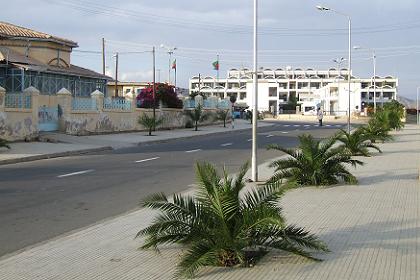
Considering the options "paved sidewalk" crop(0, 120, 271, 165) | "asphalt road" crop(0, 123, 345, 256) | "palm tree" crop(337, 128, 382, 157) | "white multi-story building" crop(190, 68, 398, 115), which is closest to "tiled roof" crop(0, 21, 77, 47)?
"paved sidewalk" crop(0, 120, 271, 165)

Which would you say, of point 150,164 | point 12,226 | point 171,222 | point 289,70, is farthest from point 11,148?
point 289,70

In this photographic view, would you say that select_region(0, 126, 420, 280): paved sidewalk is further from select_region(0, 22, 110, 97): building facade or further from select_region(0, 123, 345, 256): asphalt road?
select_region(0, 22, 110, 97): building facade

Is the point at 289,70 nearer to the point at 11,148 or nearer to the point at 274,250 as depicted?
the point at 11,148

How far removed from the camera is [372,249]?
688 cm

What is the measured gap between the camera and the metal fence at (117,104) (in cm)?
3697

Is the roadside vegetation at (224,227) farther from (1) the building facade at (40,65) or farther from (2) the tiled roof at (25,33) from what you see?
(2) the tiled roof at (25,33)

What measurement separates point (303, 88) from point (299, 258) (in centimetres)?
17676

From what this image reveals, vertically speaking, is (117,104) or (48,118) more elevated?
(117,104)

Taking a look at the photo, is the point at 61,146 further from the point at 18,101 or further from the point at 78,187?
the point at 78,187

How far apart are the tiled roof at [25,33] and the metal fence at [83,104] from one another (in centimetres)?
1061

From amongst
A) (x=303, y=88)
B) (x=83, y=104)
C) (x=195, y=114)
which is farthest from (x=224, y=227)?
(x=303, y=88)

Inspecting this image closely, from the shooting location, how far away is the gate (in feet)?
103

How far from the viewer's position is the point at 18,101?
28.0m

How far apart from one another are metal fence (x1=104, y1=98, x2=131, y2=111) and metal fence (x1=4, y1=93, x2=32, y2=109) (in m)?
8.29
